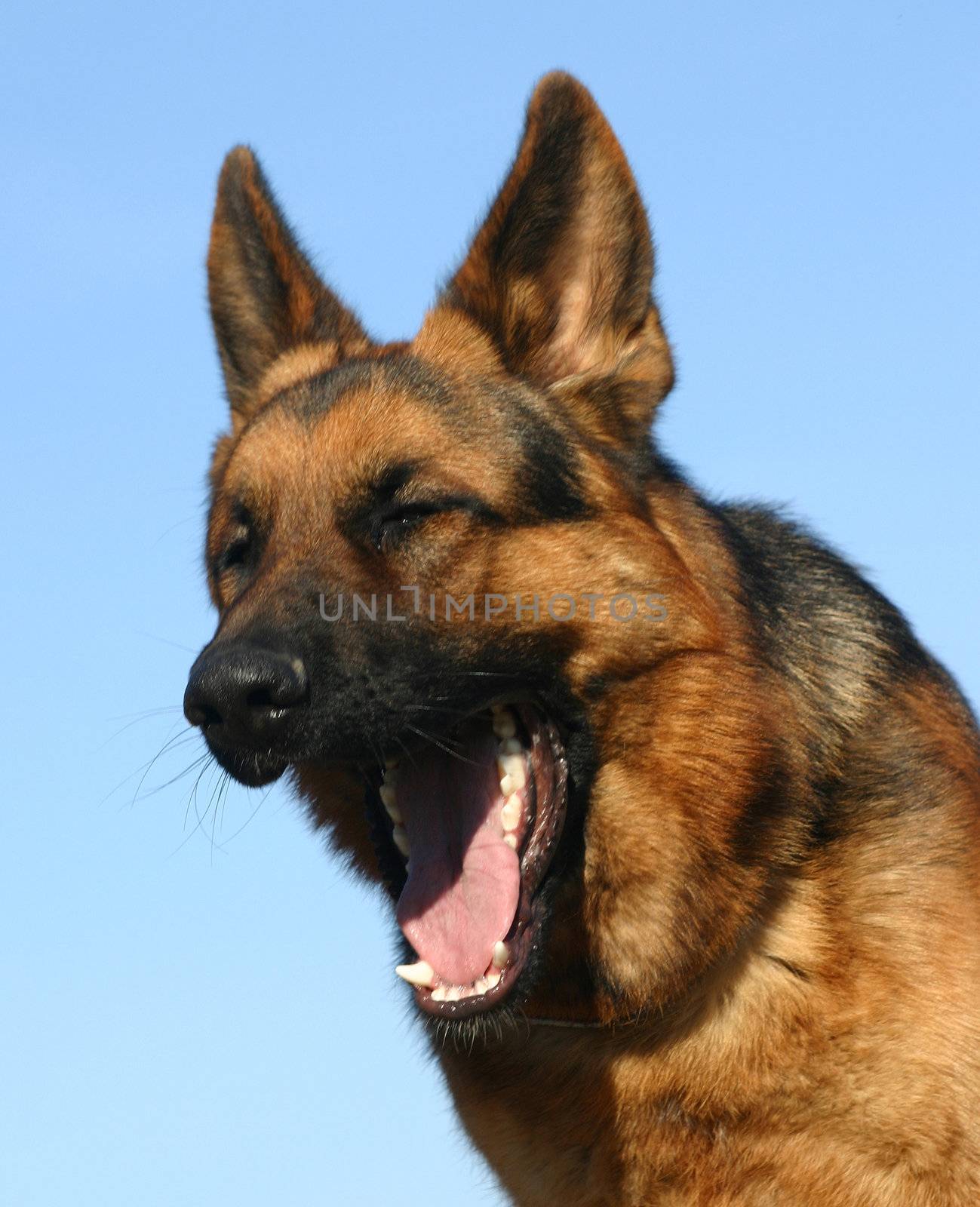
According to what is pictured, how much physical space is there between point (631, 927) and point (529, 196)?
8.11 feet

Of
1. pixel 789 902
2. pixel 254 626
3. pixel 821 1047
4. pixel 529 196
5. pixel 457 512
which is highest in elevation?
pixel 529 196

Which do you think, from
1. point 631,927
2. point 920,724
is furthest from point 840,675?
point 631,927

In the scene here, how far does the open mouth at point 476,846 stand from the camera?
4629 mm

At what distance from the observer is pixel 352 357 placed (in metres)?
5.74

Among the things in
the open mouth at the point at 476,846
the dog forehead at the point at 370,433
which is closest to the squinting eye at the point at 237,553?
the dog forehead at the point at 370,433

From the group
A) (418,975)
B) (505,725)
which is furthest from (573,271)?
(418,975)

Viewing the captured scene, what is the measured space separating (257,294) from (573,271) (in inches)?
59.1

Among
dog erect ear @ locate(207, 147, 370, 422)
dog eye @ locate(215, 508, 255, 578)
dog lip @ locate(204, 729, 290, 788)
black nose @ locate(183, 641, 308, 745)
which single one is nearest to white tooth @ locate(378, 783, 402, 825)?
dog lip @ locate(204, 729, 290, 788)

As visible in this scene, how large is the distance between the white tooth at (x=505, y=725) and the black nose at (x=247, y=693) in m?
0.76

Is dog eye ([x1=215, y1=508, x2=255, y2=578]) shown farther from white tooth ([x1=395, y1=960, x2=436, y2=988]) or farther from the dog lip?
white tooth ([x1=395, y1=960, x2=436, y2=988])

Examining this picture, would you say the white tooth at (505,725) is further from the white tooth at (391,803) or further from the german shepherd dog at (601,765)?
the white tooth at (391,803)

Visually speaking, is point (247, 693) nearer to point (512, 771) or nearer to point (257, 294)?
point (512, 771)

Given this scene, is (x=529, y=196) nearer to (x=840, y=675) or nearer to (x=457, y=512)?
(x=457, y=512)

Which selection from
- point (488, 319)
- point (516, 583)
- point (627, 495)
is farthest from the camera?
point (488, 319)
